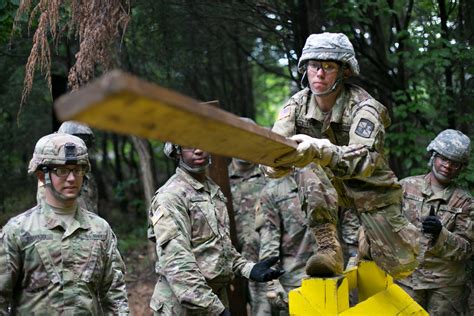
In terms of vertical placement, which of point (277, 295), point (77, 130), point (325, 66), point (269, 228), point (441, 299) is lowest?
point (441, 299)

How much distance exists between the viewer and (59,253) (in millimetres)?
4516

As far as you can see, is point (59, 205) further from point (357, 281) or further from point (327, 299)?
point (357, 281)

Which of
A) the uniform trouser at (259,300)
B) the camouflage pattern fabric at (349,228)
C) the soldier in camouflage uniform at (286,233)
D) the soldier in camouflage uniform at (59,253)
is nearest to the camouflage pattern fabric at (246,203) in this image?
the uniform trouser at (259,300)

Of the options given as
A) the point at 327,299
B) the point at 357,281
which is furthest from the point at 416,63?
the point at 327,299

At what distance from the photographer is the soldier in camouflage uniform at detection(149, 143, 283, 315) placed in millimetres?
5176

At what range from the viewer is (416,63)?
25.6 ft

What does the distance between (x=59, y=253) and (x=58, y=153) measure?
0.63 meters

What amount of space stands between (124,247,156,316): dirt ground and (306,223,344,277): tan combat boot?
4709 millimetres

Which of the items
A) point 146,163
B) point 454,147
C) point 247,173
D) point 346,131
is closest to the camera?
point 346,131

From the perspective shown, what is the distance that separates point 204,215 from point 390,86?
14.7ft

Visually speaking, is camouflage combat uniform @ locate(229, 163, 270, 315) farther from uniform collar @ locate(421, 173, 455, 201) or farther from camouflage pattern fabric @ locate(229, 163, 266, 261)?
uniform collar @ locate(421, 173, 455, 201)

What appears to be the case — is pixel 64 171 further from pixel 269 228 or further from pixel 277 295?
pixel 269 228

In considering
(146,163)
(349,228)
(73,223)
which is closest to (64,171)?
(73,223)

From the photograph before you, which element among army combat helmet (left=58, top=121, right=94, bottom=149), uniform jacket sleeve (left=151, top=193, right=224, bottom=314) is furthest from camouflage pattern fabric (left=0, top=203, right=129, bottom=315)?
army combat helmet (left=58, top=121, right=94, bottom=149)
